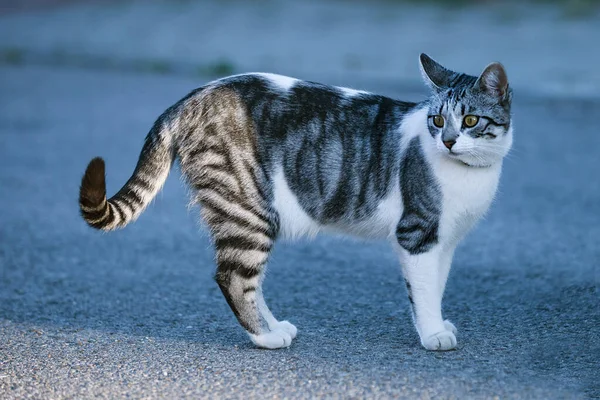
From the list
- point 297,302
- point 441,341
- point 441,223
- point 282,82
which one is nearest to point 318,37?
point 297,302

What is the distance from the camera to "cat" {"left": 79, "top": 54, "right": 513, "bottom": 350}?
4387mm

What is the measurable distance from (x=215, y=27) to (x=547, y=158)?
8078 millimetres

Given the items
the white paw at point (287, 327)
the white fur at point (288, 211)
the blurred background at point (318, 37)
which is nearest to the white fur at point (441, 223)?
the white fur at point (288, 211)

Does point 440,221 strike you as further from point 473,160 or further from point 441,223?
point 473,160

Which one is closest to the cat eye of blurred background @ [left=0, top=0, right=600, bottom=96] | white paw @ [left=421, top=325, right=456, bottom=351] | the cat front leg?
the cat front leg

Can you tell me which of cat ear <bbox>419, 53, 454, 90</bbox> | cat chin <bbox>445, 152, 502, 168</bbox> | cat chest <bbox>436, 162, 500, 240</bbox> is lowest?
cat chest <bbox>436, 162, 500, 240</bbox>

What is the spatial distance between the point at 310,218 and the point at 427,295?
25.7 inches

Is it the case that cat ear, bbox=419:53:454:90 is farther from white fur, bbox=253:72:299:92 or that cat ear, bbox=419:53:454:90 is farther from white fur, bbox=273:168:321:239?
white fur, bbox=273:168:321:239

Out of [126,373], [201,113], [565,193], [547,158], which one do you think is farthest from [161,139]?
[547,158]

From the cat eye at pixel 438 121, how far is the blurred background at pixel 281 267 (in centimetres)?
102

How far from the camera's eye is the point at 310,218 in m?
4.59

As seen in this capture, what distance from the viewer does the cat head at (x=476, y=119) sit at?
429cm

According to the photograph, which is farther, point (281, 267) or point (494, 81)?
point (281, 267)

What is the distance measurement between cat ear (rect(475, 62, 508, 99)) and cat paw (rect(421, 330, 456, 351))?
1.09m
